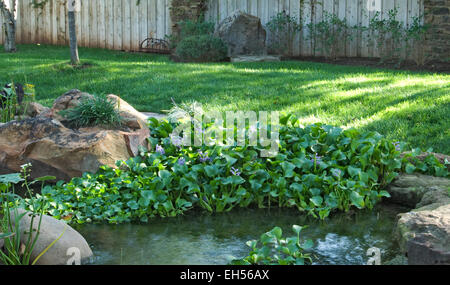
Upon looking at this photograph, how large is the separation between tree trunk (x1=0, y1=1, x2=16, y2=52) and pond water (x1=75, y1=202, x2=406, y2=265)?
926 cm

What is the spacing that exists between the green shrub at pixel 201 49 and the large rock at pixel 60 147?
6.38 metres

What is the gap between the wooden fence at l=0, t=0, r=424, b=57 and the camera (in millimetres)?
12164

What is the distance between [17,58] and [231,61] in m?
4.26

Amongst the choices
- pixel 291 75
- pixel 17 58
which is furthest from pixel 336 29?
pixel 17 58

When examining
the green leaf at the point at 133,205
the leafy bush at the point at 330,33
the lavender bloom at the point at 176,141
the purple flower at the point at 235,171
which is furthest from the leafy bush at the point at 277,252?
the leafy bush at the point at 330,33

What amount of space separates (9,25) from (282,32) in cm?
606

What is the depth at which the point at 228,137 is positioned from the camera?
524cm

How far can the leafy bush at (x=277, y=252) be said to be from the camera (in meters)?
3.40

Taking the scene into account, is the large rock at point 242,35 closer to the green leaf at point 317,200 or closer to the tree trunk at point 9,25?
the tree trunk at point 9,25

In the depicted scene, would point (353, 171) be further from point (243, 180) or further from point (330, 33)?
point (330, 33)

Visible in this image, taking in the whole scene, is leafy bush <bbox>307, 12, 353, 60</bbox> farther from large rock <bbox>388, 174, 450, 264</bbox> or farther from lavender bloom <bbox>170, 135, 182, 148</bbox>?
large rock <bbox>388, 174, 450, 264</bbox>

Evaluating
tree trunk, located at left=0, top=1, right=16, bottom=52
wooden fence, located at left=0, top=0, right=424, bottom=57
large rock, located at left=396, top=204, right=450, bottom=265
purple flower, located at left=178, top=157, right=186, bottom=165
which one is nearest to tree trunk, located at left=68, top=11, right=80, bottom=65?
tree trunk, located at left=0, top=1, right=16, bottom=52
